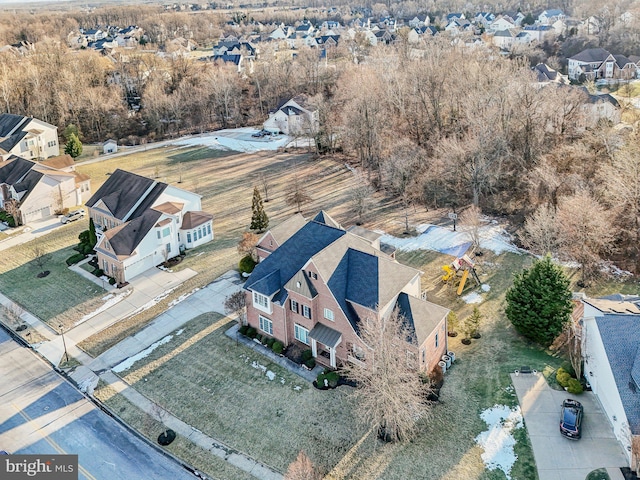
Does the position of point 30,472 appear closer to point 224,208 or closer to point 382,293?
point 382,293

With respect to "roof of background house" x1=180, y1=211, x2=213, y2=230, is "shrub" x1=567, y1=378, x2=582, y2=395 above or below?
below

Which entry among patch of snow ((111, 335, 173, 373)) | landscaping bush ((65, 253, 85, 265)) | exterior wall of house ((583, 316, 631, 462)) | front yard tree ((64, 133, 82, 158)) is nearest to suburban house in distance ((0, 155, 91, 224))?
landscaping bush ((65, 253, 85, 265))

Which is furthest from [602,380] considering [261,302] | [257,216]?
[257,216]

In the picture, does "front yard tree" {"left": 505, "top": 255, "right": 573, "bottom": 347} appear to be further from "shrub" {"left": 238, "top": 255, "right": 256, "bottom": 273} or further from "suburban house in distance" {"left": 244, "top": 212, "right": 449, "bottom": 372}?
"shrub" {"left": 238, "top": 255, "right": 256, "bottom": 273}

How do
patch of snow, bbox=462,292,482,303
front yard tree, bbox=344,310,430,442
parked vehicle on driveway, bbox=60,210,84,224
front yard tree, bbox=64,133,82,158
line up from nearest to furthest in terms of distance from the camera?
front yard tree, bbox=344,310,430,442 < patch of snow, bbox=462,292,482,303 < parked vehicle on driveway, bbox=60,210,84,224 < front yard tree, bbox=64,133,82,158

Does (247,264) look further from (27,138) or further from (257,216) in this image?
(27,138)

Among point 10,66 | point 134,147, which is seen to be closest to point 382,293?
point 134,147
